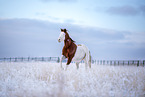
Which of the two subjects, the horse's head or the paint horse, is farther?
the paint horse

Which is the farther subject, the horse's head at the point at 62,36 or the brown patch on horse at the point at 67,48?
the brown patch on horse at the point at 67,48

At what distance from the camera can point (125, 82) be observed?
5734 millimetres

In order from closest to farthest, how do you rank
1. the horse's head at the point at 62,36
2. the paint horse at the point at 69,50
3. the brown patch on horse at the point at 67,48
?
the horse's head at the point at 62,36 → the paint horse at the point at 69,50 → the brown patch on horse at the point at 67,48

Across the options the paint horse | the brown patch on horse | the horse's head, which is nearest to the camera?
the horse's head

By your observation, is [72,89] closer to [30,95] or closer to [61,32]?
[30,95]

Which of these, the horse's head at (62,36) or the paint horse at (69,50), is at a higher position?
the horse's head at (62,36)

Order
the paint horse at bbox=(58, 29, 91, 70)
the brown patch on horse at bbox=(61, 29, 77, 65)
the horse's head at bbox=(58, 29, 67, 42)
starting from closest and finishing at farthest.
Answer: the horse's head at bbox=(58, 29, 67, 42), the paint horse at bbox=(58, 29, 91, 70), the brown patch on horse at bbox=(61, 29, 77, 65)

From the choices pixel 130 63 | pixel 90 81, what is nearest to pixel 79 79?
pixel 90 81

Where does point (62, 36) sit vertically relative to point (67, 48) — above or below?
above

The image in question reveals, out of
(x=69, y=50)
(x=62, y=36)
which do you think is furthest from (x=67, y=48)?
(x=62, y=36)

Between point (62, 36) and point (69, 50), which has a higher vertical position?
point (62, 36)

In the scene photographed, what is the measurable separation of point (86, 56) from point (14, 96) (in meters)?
5.76

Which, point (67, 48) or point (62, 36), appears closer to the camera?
point (62, 36)

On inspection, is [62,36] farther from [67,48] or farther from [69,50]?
[69,50]
